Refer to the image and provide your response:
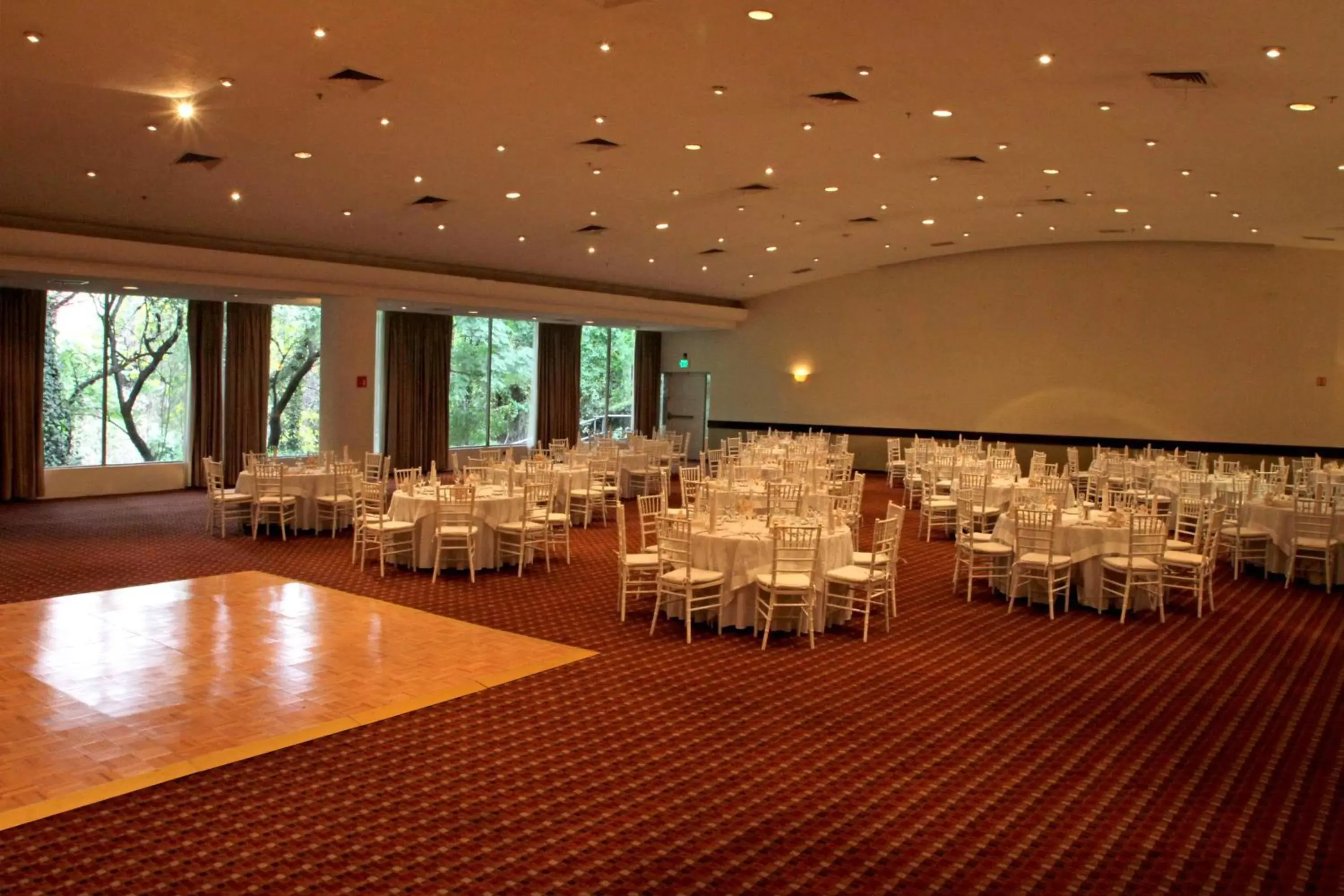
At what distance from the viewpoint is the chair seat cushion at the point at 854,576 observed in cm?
783

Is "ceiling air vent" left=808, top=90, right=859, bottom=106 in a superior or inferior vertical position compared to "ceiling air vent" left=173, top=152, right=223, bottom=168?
superior

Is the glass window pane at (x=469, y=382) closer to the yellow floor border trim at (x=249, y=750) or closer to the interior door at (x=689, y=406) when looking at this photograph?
the interior door at (x=689, y=406)

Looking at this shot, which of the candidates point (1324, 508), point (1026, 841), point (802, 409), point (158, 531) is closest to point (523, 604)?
point (1026, 841)

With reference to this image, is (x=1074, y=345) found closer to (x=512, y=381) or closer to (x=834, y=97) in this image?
(x=512, y=381)

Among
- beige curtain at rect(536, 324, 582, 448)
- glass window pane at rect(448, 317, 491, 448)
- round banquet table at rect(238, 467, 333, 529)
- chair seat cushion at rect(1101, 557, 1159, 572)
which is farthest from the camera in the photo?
beige curtain at rect(536, 324, 582, 448)

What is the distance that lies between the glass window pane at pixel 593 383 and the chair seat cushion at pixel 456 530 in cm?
1563

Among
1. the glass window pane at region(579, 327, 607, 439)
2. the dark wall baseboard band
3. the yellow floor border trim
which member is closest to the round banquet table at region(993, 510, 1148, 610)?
the yellow floor border trim

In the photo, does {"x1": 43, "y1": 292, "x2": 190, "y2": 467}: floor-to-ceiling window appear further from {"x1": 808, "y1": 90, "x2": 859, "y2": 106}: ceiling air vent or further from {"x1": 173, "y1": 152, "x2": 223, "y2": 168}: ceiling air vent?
{"x1": 808, "y1": 90, "x2": 859, "y2": 106}: ceiling air vent

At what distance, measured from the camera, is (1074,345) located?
2095 cm

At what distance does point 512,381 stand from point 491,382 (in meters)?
0.61

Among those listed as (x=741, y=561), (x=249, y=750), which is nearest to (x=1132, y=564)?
(x=741, y=561)

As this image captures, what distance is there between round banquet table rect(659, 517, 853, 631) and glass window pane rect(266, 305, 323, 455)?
1343 cm

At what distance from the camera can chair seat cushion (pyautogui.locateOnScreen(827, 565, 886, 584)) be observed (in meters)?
7.83

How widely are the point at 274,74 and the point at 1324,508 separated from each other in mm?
11548
